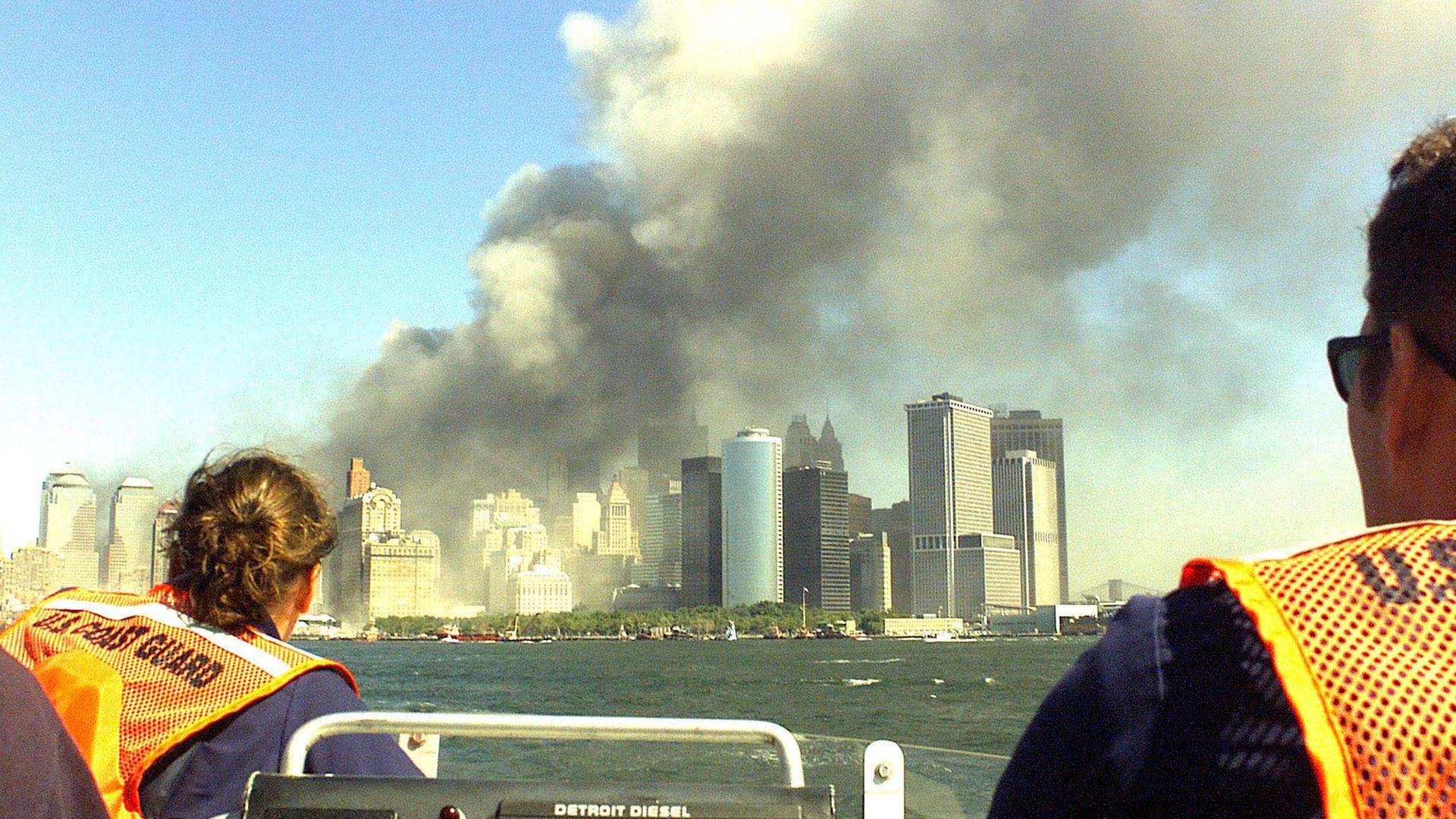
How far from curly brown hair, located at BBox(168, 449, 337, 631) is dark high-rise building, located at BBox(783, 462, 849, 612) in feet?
537

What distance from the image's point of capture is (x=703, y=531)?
17788 centimetres

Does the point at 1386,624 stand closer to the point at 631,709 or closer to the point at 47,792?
the point at 47,792

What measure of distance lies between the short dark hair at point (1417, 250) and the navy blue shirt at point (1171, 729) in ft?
1.02

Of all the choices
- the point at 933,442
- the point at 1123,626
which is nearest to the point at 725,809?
the point at 1123,626

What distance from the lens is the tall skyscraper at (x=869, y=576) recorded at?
172500mm

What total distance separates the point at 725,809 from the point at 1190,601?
2.95 ft

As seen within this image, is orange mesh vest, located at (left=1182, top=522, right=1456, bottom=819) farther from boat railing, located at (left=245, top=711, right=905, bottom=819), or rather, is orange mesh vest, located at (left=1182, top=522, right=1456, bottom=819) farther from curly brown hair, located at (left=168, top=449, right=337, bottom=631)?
curly brown hair, located at (left=168, top=449, right=337, bottom=631)

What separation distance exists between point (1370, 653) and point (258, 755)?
1.74 m

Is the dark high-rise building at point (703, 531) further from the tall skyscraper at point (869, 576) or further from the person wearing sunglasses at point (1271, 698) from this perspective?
the person wearing sunglasses at point (1271, 698)

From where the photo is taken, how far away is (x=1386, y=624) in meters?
0.83

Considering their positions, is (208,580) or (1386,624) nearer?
(1386,624)

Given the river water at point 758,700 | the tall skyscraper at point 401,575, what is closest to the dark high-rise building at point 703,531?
the tall skyscraper at point 401,575

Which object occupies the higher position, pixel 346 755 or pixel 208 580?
pixel 208 580

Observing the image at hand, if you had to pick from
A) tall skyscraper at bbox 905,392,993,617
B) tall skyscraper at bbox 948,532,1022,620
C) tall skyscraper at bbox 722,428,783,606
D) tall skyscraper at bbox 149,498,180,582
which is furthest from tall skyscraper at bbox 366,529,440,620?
tall skyscraper at bbox 149,498,180,582
